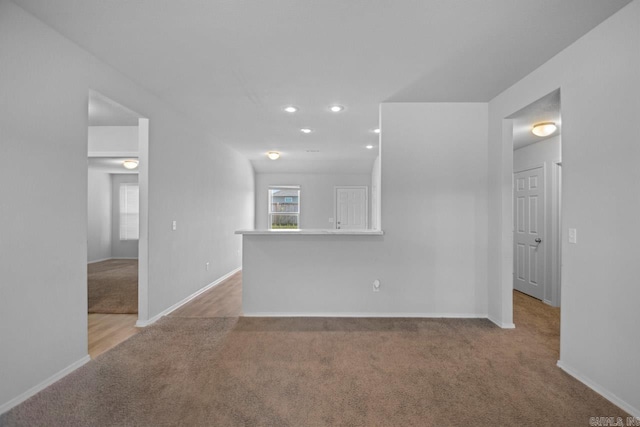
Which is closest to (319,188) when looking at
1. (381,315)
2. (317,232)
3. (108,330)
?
(317,232)

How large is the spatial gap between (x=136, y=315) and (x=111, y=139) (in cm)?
296

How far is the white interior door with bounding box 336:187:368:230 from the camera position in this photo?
872 cm

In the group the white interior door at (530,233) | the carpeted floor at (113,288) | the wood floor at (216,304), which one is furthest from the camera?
the white interior door at (530,233)

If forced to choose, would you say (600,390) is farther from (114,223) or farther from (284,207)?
(114,223)

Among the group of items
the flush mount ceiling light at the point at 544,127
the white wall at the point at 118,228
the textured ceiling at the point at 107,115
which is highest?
the textured ceiling at the point at 107,115

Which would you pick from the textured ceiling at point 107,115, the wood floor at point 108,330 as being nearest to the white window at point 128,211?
the textured ceiling at point 107,115

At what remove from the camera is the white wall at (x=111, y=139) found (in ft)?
16.6

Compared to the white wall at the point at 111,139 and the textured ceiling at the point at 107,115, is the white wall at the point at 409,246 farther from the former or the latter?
the white wall at the point at 111,139

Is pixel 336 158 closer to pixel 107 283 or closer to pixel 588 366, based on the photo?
pixel 107 283

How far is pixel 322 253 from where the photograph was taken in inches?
150

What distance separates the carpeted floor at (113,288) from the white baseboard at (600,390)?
449cm

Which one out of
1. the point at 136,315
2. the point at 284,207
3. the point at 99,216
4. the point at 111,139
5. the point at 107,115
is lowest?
the point at 136,315

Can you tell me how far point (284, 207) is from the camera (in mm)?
8797

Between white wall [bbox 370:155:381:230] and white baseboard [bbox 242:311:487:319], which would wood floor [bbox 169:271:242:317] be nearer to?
white baseboard [bbox 242:311:487:319]
